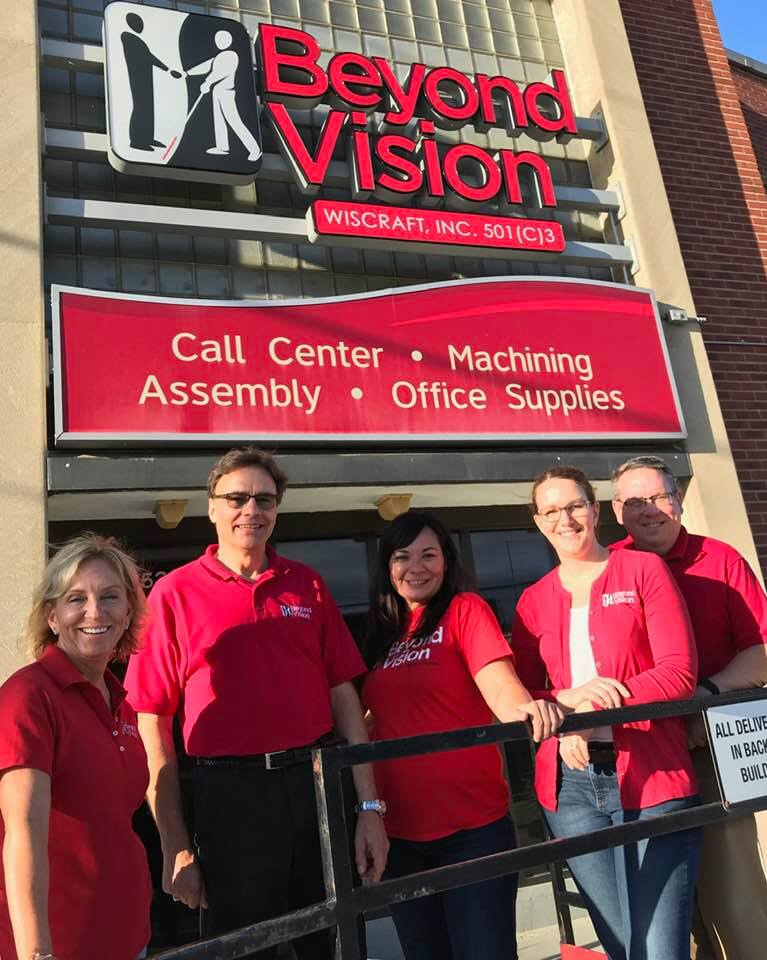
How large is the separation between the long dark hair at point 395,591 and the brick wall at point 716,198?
15.6 ft

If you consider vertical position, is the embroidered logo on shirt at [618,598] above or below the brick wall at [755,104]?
below

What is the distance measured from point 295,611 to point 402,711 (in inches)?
18.0

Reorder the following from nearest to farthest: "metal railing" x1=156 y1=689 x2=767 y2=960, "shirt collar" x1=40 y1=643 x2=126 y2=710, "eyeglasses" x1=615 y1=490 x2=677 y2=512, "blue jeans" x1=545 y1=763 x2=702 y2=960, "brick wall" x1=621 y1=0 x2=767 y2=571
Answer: "metal railing" x1=156 y1=689 x2=767 y2=960 → "shirt collar" x1=40 y1=643 x2=126 y2=710 → "blue jeans" x1=545 y1=763 x2=702 y2=960 → "eyeglasses" x1=615 y1=490 x2=677 y2=512 → "brick wall" x1=621 y1=0 x2=767 y2=571

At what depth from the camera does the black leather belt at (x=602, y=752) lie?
2408 mm

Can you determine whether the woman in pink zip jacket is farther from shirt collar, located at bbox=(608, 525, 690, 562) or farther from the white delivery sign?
shirt collar, located at bbox=(608, 525, 690, 562)

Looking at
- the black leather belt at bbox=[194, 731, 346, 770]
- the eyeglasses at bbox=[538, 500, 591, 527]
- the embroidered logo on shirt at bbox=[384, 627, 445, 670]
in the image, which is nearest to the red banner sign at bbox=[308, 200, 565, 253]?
the eyeglasses at bbox=[538, 500, 591, 527]

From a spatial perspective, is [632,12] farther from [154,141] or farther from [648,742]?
[648,742]

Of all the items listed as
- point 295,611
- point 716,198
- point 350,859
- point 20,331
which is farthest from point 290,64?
point 350,859

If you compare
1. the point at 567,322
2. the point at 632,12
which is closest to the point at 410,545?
the point at 567,322

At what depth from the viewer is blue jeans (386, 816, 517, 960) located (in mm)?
2273

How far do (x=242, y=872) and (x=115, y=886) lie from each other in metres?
0.44

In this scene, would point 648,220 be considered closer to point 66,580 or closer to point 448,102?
point 448,102

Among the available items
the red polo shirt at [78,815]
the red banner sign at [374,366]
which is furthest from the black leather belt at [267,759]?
the red banner sign at [374,366]

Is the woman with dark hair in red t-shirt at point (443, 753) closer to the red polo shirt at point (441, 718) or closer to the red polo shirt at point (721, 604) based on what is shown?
the red polo shirt at point (441, 718)
